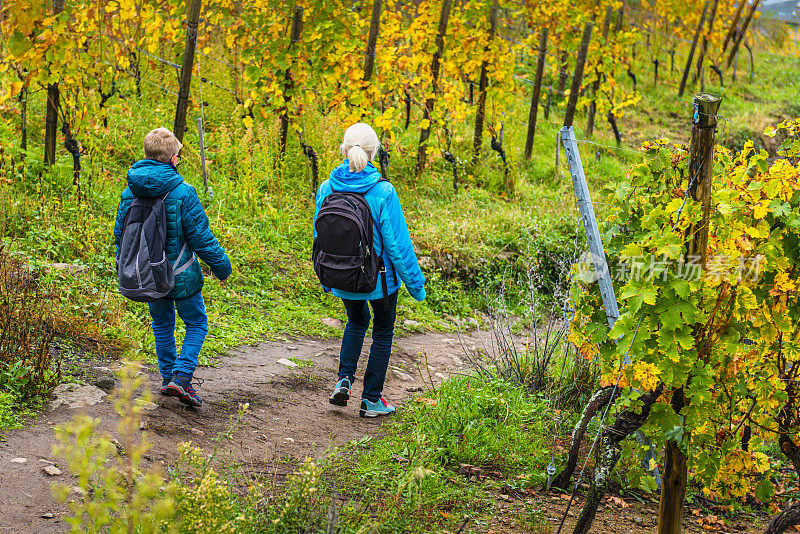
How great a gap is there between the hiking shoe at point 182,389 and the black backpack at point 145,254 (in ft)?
1.62

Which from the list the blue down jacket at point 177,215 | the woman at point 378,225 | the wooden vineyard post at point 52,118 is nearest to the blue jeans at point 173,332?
the blue down jacket at point 177,215

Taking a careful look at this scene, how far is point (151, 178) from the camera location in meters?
3.57

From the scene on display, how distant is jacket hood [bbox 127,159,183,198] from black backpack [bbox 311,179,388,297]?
0.81 metres

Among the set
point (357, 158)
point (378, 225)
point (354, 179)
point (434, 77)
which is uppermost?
point (434, 77)

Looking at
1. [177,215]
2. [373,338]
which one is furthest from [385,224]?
[177,215]

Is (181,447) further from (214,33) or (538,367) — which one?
(214,33)

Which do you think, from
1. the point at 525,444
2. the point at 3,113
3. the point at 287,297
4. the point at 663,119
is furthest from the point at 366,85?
the point at 663,119

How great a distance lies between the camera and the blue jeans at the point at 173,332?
3.84 metres

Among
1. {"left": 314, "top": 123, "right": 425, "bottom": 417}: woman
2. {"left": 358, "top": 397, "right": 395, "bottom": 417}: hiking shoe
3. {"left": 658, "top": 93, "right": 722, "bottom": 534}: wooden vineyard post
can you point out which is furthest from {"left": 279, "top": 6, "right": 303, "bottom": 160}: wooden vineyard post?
{"left": 658, "top": 93, "right": 722, "bottom": 534}: wooden vineyard post

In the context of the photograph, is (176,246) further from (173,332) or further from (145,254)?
(173,332)

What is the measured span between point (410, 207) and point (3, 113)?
4622 millimetres

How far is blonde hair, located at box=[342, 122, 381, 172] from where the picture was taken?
375 cm

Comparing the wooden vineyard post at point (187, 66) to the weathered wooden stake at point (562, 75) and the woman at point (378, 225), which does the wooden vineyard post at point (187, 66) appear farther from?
the weathered wooden stake at point (562, 75)

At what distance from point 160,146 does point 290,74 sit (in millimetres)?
4765
